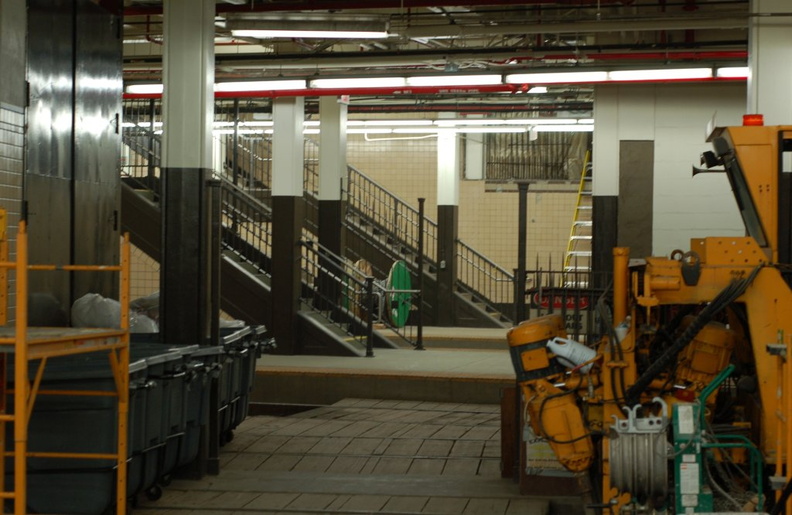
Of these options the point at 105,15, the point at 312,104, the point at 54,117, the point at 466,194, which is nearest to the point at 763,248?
the point at 54,117

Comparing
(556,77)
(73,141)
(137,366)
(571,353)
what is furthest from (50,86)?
(556,77)

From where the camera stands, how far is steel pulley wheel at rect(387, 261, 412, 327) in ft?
65.2

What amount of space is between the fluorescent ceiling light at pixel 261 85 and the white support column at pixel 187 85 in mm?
4583

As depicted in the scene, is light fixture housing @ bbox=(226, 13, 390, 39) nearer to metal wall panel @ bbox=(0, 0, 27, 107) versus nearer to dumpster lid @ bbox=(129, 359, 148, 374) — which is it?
metal wall panel @ bbox=(0, 0, 27, 107)

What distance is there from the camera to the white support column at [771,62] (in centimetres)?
1023

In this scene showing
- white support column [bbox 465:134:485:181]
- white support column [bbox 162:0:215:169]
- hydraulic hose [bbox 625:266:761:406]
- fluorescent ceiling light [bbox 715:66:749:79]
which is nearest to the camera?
hydraulic hose [bbox 625:266:761:406]

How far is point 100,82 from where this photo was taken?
34.3ft

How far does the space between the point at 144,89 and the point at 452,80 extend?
13.0ft

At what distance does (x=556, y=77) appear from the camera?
42.8ft

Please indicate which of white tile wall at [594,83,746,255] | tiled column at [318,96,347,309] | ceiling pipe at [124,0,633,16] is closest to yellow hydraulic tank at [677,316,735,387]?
ceiling pipe at [124,0,633,16]

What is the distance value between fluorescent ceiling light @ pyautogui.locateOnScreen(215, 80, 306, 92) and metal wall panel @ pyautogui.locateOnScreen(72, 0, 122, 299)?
10.9 ft

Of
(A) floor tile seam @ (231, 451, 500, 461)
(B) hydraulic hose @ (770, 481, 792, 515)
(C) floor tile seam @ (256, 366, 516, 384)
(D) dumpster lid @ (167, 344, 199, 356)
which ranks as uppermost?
(D) dumpster lid @ (167, 344, 199, 356)

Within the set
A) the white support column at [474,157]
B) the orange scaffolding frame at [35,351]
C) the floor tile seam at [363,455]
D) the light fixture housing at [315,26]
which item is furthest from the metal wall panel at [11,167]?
the white support column at [474,157]

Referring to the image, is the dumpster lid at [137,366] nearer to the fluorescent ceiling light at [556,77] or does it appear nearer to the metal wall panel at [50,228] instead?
the metal wall panel at [50,228]
